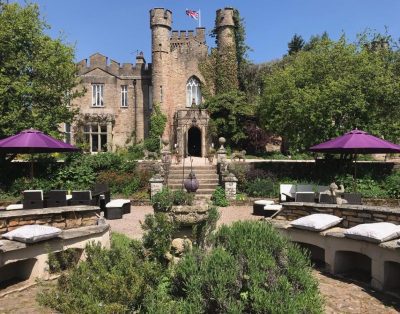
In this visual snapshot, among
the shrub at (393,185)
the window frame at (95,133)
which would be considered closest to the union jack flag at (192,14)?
the window frame at (95,133)

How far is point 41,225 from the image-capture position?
20.5 ft

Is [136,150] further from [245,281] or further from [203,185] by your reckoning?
[245,281]

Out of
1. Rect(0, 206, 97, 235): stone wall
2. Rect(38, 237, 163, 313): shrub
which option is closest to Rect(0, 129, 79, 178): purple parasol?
Rect(0, 206, 97, 235): stone wall

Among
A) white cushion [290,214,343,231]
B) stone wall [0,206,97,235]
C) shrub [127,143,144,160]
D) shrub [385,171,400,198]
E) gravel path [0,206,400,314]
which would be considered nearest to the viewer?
gravel path [0,206,400,314]

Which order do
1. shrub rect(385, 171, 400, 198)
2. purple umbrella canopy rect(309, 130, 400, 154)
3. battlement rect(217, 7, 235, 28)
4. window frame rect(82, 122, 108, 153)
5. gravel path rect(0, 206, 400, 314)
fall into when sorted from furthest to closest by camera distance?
window frame rect(82, 122, 108, 153), battlement rect(217, 7, 235, 28), shrub rect(385, 171, 400, 198), purple umbrella canopy rect(309, 130, 400, 154), gravel path rect(0, 206, 400, 314)

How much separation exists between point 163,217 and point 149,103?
2676 cm

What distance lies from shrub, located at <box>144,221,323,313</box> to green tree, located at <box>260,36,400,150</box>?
11.8 metres

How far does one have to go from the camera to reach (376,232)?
561 cm

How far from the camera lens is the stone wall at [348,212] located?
20.7 ft

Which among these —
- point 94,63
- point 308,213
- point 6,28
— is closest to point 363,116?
point 308,213

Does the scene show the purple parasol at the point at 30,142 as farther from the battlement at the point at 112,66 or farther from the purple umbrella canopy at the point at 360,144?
the battlement at the point at 112,66

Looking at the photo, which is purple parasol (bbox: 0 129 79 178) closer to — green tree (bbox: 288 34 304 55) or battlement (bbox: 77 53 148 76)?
battlement (bbox: 77 53 148 76)

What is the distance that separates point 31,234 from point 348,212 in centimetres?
545

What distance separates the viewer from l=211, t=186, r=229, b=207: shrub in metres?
14.9
